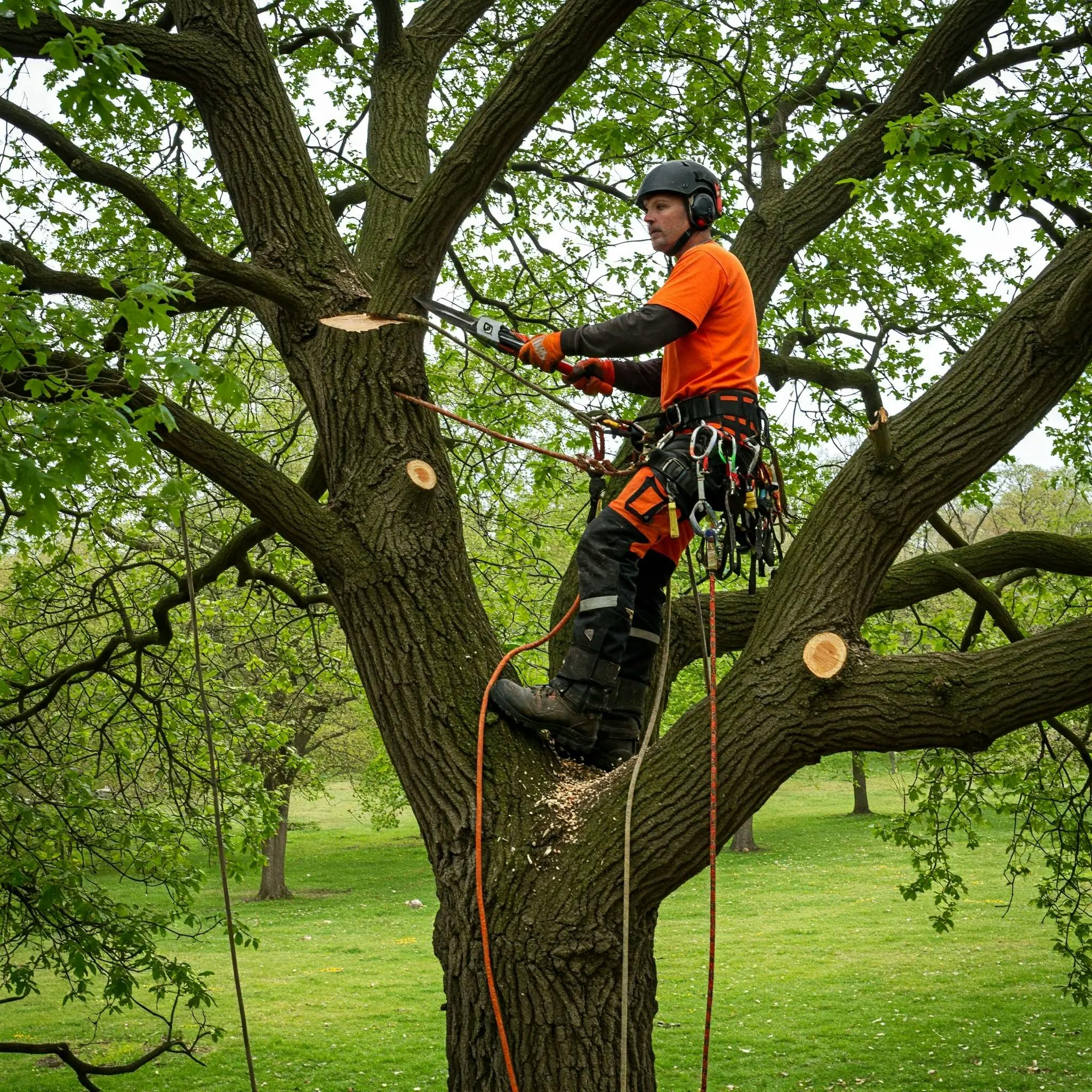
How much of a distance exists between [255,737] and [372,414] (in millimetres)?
5227

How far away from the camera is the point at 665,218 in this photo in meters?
4.06

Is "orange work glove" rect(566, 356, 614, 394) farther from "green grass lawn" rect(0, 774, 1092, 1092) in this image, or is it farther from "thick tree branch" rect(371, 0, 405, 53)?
"green grass lawn" rect(0, 774, 1092, 1092)

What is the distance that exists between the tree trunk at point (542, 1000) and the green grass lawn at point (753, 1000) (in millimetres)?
8882

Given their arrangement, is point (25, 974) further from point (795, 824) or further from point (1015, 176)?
point (795, 824)

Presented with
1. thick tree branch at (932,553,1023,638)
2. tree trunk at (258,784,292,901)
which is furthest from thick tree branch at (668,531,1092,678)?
tree trunk at (258,784,292,901)

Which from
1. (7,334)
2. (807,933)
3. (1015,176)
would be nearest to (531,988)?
(7,334)

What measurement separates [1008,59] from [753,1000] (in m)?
11.9

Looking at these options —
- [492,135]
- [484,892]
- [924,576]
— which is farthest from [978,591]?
[492,135]

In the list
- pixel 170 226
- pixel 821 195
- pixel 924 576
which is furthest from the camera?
pixel 821 195

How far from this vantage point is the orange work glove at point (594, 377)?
13.5ft

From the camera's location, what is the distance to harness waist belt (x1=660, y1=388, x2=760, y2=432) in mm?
3859

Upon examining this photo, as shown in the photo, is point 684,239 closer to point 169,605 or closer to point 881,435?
point 881,435

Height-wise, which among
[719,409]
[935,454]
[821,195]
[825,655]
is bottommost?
[825,655]

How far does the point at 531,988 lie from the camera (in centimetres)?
333
